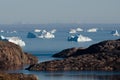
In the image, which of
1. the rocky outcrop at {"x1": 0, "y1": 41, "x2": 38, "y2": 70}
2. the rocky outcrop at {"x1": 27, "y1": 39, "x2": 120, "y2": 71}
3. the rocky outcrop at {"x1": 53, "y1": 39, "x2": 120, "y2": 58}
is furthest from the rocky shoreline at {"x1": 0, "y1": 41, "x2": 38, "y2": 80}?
the rocky outcrop at {"x1": 53, "y1": 39, "x2": 120, "y2": 58}

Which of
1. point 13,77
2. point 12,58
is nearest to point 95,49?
point 12,58

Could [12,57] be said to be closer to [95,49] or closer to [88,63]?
[88,63]

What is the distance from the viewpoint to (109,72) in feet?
244

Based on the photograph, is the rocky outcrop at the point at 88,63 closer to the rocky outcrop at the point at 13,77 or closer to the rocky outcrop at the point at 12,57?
the rocky outcrop at the point at 12,57

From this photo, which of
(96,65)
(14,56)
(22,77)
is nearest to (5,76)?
(22,77)

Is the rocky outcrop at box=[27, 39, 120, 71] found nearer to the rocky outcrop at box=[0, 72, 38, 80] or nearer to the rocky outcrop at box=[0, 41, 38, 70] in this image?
the rocky outcrop at box=[0, 41, 38, 70]

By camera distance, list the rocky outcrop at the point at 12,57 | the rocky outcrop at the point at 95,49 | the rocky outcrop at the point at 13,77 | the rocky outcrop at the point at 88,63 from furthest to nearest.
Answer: the rocky outcrop at the point at 95,49 → the rocky outcrop at the point at 12,57 → the rocky outcrop at the point at 88,63 → the rocky outcrop at the point at 13,77

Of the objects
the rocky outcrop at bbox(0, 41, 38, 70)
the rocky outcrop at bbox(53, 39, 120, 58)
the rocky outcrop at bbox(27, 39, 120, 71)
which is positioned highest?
the rocky outcrop at bbox(53, 39, 120, 58)

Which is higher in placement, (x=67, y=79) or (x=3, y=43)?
(x=3, y=43)

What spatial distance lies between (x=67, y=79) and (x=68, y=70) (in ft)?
42.7

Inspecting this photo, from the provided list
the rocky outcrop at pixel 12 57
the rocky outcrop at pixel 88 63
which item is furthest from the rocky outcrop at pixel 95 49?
the rocky outcrop at pixel 12 57

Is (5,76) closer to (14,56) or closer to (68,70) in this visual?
(68,70)

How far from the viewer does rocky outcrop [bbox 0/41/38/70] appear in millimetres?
85287

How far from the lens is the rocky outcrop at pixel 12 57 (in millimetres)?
85287
